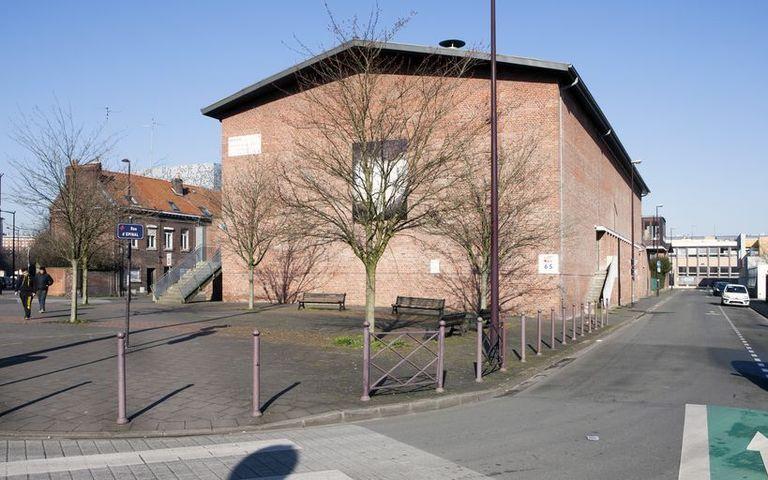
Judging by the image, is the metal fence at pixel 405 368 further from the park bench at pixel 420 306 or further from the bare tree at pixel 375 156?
the park bench at pixel 420 306

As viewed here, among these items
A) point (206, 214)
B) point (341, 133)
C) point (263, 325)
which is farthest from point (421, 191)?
point (206, 214)

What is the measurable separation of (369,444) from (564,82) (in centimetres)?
2358

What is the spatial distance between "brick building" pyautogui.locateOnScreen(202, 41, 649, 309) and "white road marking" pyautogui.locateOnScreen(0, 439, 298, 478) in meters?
15.6

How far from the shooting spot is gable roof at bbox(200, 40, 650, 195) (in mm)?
21516

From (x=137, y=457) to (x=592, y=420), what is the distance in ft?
18.3

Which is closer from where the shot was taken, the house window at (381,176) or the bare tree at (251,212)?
the house window at (381,176)

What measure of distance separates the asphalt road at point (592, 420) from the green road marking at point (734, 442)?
0.38 m

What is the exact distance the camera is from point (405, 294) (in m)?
29.5

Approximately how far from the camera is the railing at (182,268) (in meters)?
35.7

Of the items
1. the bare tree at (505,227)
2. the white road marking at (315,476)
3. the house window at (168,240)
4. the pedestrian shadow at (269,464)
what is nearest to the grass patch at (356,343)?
the bare tree at (505,227)

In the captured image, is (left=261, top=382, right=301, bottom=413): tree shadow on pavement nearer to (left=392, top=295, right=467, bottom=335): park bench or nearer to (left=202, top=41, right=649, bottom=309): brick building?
(left=392, top=295, right=467, bottom=335): park bench

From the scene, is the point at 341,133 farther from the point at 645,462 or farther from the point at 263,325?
Answer: the point at 645,462

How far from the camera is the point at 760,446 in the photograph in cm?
700

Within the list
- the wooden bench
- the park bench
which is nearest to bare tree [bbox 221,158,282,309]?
the wooden bench
